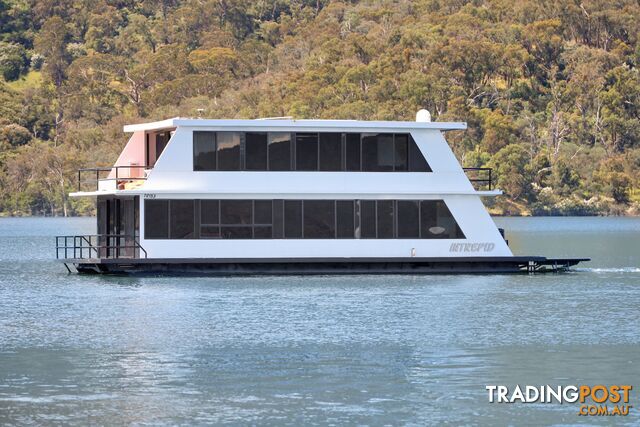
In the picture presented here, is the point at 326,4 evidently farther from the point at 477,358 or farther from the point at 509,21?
the point at 477,358

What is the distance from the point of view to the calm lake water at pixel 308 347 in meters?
18.6

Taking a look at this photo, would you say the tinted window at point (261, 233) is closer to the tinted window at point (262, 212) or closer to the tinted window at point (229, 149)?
the tinted window at point (262, 212)

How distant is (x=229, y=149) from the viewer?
3625cm

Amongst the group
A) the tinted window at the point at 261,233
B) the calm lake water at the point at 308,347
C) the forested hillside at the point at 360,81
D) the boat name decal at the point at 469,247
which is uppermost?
the forested hillside at the point at 360,81

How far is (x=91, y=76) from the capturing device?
133 meters

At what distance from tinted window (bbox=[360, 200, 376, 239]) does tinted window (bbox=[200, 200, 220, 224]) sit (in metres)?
3.63

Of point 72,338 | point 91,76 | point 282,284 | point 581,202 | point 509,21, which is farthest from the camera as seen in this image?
point 91,76

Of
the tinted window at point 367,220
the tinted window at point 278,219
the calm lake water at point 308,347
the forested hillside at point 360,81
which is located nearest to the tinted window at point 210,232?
the calm lake water at point 308,347

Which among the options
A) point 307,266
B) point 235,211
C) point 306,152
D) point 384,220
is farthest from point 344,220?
point 235,211

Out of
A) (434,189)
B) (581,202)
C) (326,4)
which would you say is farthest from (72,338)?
(326,4)

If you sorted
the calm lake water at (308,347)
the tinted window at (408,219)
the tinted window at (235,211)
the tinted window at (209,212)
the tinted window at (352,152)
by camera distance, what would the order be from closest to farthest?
the calm lake water at (308,347) → the tinted window at (209,212) → the tinted window at (235,211) → the tinted window at (408,219) → the tinted window at (352,152)

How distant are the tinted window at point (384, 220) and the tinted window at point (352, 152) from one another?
112 centimetres

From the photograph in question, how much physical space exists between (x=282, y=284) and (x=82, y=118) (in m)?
94.0

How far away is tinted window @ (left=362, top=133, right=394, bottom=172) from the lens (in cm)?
3662
